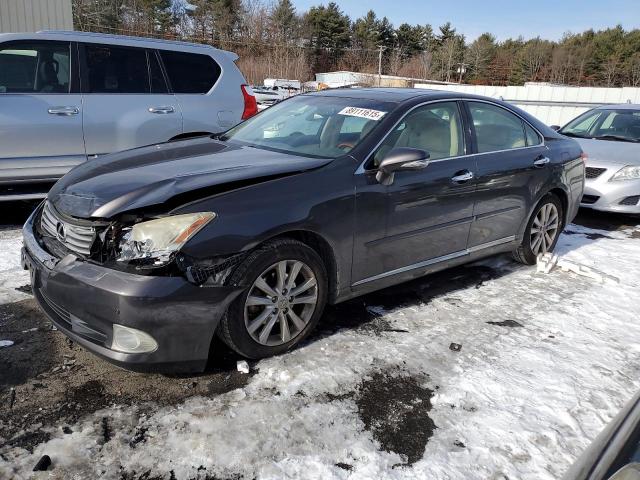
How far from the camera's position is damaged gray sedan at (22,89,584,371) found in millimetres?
2590

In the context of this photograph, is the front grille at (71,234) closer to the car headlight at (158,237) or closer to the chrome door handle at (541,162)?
the car headlight at (158,237)

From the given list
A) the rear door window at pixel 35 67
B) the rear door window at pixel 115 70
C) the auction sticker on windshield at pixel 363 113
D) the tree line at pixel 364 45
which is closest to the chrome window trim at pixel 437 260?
the auction sticker on windshield at pixel 363 113

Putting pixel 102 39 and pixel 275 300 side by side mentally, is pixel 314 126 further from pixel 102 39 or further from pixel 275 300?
pixel 102 39

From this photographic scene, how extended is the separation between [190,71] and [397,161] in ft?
12.4

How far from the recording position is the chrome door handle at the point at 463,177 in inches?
154

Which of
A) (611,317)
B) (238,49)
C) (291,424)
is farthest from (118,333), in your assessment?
(238,49)

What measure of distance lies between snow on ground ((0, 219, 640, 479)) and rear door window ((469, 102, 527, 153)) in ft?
4.40

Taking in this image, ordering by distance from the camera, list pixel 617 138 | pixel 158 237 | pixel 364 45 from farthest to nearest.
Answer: pixel 364 45, pixel 617 138, pixel 158 237

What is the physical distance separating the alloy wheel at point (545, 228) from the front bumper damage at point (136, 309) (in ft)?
11.0

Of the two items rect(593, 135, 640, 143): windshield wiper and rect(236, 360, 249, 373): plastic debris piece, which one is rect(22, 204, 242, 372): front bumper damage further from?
rect(593, 135, 640, 143): windshield wiper

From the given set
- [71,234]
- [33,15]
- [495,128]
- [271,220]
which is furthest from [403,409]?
[33,15]

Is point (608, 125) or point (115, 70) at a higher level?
point (115, 70)

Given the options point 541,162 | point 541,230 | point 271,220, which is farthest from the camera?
point 541,230

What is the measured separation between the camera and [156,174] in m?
2.98
